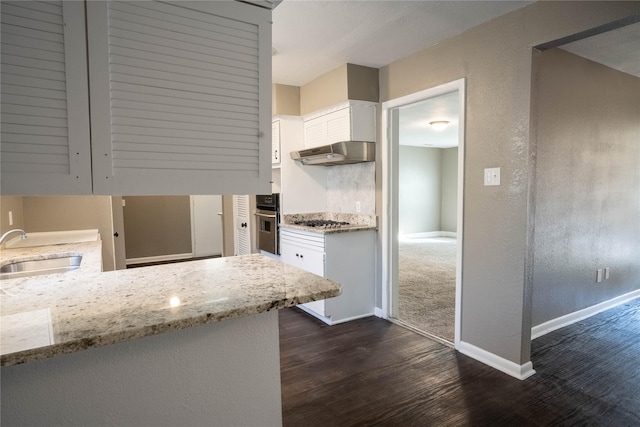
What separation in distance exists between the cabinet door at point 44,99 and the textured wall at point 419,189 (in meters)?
8.09

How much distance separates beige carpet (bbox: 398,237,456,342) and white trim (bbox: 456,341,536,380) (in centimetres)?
22

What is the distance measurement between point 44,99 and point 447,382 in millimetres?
2499

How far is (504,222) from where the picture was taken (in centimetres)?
239

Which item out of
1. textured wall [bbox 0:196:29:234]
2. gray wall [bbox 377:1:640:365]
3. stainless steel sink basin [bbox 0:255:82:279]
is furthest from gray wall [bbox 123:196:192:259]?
gray wall [bbox 377:1:640:365]

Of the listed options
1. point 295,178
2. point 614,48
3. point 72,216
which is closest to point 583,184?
point 614,48

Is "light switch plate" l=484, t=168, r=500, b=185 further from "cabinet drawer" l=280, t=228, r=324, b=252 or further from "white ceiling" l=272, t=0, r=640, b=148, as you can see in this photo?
"cabinet drawer" l=280, t=228, r=324, b=252

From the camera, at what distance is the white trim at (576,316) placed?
2992 millimetres

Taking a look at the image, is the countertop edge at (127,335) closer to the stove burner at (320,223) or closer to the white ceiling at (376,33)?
the white ceiling at (376,33)

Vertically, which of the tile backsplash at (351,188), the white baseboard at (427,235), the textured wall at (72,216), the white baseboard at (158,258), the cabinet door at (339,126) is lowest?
the white baseboard at (158,258)

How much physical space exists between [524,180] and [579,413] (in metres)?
1.36

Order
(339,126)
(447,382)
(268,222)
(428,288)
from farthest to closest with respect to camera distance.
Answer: (428,288) → (268,222) → (339,126) → (447,382)

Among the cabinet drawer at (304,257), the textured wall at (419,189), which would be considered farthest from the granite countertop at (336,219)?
the textured wall at (419,189)

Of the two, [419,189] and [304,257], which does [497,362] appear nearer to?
[304,257]

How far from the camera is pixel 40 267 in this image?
7.56 feet
